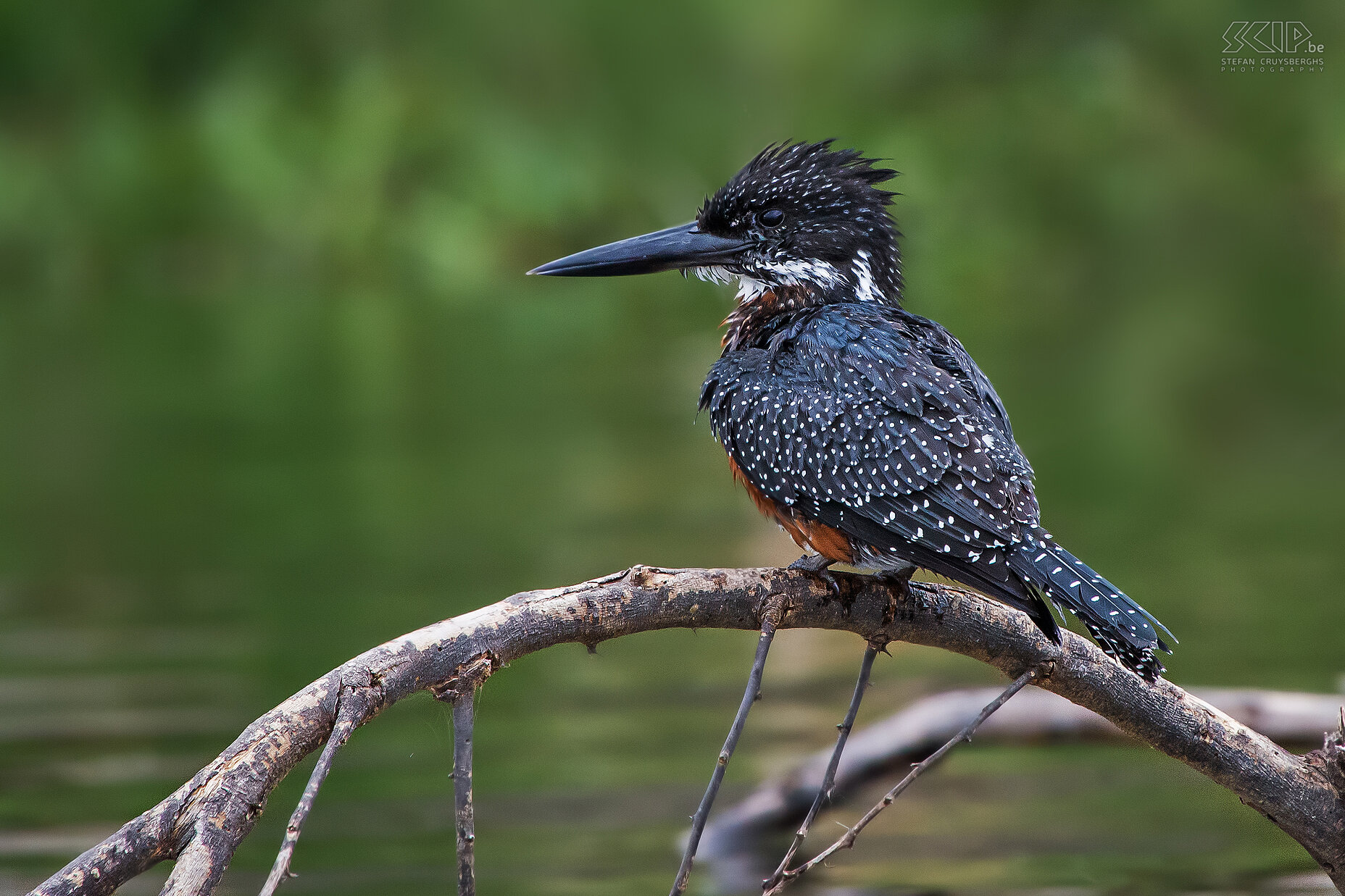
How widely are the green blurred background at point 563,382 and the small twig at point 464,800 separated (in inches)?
76.3

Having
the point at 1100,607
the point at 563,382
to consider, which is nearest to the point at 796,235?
the point at 1100,607

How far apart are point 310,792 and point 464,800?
336 millimetres

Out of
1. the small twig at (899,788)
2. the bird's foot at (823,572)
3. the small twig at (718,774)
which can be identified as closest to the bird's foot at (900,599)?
the bird's foot at (823,572)

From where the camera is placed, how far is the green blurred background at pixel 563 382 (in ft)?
19.3

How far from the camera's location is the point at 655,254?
14.5ft

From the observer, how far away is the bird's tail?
3270mm

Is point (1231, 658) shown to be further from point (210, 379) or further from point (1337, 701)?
point (210, 379)

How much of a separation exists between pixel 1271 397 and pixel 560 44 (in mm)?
22463

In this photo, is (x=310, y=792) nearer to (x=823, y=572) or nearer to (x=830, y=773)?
(x=830, y=773)

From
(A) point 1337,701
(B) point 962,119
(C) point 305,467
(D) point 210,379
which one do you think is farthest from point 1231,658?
(B) point 962,119

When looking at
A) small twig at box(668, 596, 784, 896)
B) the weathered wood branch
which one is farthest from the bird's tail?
small twig at box(668, 596, 784, 896)

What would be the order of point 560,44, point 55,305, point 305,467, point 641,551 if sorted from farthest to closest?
point 560,44
point 55,305
point 305,467
point 641,551

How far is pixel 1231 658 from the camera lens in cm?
762

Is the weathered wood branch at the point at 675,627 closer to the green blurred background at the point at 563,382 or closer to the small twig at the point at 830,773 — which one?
the small twig at the point at 830,773
